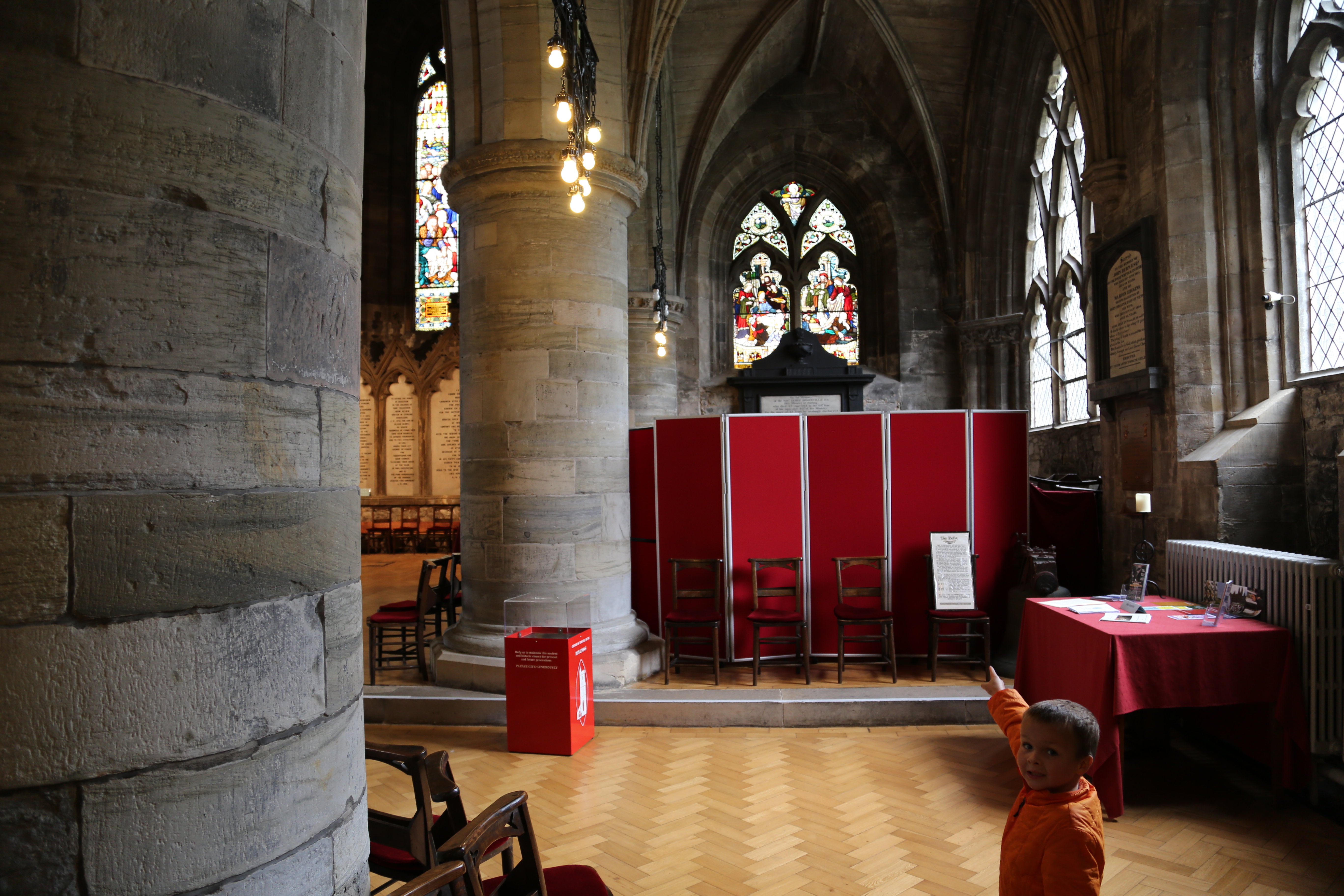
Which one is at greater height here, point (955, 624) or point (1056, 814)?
point (1056, 814)

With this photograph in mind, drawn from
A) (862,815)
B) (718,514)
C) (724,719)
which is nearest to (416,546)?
(718,514)

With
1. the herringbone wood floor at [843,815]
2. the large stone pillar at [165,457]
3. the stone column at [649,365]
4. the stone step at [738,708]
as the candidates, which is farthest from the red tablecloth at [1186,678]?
the stone column at [649,365]

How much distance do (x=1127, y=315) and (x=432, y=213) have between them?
1324cm

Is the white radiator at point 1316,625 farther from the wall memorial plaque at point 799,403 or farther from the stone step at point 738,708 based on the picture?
the wall memorial plaque at point 799,403

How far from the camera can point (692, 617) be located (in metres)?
5.66

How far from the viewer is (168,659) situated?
123cm

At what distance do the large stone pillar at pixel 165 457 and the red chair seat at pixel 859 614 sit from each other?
456 centimetres

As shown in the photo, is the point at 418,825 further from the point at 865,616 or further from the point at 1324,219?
the point at 1324,219

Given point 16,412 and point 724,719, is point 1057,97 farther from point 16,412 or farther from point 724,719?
point 16,412

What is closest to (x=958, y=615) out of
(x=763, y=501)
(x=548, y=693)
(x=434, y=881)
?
(x=763, y=501)

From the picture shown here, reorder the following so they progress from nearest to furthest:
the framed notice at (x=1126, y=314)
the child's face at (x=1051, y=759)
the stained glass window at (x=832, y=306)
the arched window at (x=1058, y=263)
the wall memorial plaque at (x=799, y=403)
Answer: the child's face at (x=1051, y=759), the framed notice at (x=1126, y=314), the arched window at (x=1058, y=263), the wall memorial plaque at (x=799, y=403), the stained glass window at (x=832, y=306)

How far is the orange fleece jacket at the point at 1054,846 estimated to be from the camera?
1767 millimetres

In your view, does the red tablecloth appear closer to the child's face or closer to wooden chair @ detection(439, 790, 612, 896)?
the child's face

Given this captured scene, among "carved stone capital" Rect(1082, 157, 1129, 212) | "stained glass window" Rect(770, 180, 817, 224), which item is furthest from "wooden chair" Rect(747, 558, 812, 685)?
"stained glass window" Rect(770, 180, 817, 224)
